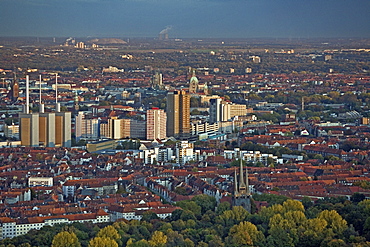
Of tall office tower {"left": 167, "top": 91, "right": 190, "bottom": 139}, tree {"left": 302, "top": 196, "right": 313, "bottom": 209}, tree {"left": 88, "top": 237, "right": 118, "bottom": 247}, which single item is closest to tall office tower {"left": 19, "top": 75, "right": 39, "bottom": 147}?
tall office tower {"left": 167, "top": 91, "right": 190, "bottom": 139}

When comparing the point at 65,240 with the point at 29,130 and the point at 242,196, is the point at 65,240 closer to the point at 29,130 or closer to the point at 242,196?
the point at 242,196

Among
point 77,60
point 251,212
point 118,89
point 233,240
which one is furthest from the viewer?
point 77,60

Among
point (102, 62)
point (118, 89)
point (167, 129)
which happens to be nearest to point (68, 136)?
point (167, 129)

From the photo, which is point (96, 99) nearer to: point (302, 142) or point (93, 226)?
point (302, 142)

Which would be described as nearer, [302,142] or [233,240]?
[233,240]

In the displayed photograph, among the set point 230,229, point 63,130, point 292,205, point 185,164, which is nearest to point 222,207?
point 292,205

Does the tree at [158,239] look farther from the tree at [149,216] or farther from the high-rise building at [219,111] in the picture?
the high-rise building at [219,111]

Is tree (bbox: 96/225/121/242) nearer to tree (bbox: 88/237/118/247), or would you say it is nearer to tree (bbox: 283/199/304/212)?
tree (bbox: 88/237/118/247)

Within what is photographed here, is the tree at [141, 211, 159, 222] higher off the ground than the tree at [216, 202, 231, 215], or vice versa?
the tree at [216, 202, 231, 215]
